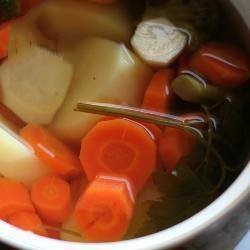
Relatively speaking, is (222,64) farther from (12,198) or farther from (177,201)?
(12,198)

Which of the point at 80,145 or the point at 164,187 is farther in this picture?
the point at 80,145

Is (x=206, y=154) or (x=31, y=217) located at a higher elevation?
(x=206, y=154)

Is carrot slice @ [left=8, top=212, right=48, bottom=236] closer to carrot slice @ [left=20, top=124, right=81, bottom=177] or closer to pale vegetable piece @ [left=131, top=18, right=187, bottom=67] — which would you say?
carrot slice @ [left=20, top=124, right=81, bottom=177]

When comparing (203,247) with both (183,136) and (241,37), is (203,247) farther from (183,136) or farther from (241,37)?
(241,37)

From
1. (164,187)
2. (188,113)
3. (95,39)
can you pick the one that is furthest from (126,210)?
(95,39)

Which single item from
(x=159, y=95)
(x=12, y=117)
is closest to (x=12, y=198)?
(x=12, y=117)

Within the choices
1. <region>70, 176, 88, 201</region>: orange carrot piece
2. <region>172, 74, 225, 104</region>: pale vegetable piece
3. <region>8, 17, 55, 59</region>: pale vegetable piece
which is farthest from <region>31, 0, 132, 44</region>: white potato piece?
<region>70, 176, 88, 201</region>: orange carrot piece

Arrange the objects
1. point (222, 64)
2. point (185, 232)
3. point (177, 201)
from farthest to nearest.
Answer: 1. point (222, 64)
2. point (177, 201)
3. point (185, 232)
